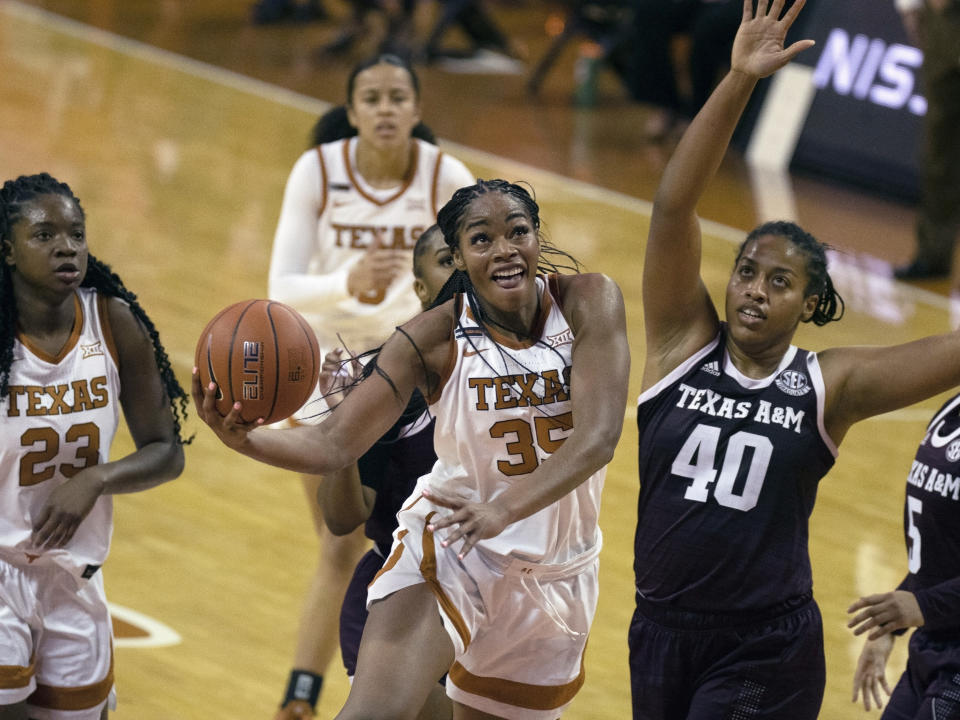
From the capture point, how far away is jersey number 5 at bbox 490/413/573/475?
3664mm

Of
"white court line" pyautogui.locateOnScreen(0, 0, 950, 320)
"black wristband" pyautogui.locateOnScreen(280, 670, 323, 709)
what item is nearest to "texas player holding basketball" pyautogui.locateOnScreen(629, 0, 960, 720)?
"black wristband" pyautogui.locateOnScreen(280, 670, 323, 709)

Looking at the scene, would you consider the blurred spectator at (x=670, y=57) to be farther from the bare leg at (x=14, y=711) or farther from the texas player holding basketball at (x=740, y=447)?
the bare leg at (x=14, y=711)

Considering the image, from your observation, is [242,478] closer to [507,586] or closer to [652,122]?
[507,586]

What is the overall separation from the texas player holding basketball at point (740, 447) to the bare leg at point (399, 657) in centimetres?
52

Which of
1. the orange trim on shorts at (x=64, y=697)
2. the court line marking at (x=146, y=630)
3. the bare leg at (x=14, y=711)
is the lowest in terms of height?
the court line marking at (x=146, y=630)

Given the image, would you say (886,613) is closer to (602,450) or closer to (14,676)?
(602,450)

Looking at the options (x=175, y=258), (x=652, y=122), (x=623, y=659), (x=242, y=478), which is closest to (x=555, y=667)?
(x=623, y=659)

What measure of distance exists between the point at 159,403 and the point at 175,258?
19.4 ft

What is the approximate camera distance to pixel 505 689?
153 inches

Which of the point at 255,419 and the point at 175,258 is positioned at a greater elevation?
the point at 175,258

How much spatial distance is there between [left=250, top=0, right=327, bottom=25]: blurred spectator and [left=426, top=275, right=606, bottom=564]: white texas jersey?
14858mm

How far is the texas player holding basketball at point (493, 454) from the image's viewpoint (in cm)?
354

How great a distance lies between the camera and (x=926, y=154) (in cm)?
1048

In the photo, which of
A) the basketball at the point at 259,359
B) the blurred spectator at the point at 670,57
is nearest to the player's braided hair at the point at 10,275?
the basketball at the point at 259,359
